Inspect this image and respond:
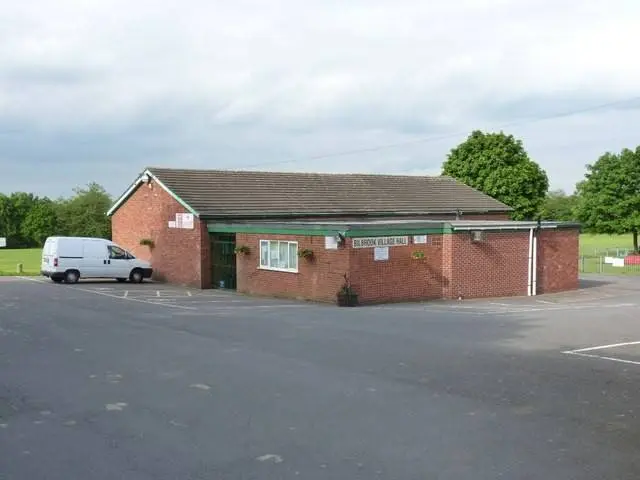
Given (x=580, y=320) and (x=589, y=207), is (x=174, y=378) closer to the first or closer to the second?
(x=580, y=320)

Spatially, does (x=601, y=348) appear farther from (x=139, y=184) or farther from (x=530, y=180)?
(x=530, y=180)

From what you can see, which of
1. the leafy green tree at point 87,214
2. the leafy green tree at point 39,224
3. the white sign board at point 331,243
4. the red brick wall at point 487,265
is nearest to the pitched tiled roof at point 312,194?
the white sign board at point 331,243

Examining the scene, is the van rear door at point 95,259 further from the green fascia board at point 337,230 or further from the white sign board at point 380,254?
the white sign board at point 380,254

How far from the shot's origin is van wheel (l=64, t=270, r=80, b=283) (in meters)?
31.7

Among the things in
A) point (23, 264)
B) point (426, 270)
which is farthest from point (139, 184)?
point (23, 264)

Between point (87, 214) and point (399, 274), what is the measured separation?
247ft

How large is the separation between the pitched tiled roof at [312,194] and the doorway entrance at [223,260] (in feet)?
3.63

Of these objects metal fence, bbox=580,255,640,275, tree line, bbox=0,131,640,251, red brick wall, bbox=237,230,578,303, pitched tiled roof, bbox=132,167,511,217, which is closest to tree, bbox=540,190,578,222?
tree line, bbox=0,131,640,251

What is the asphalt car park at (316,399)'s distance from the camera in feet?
20.4

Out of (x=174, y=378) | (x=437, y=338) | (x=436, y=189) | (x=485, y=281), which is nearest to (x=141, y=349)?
(x=174, y=378)

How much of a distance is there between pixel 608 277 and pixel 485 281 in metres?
17.1

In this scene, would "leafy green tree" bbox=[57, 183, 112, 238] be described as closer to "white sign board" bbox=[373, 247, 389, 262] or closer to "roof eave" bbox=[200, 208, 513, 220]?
"roof eave" bbox=[200, 208, 513, 220]

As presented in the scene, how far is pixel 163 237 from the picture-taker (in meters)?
33.3

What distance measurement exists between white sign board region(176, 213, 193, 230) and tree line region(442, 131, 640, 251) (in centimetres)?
2631
